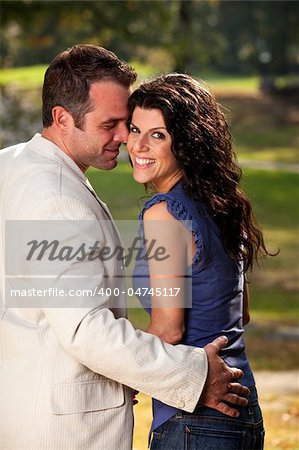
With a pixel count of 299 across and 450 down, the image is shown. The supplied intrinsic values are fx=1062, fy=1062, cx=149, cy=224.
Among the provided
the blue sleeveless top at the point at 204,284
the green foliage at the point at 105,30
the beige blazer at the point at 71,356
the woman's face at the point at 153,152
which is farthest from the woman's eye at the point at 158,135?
the green foliage at the point at 105,30

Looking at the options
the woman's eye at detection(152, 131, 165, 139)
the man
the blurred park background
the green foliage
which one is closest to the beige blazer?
the man

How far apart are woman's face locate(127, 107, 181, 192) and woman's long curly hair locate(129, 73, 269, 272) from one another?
2 cm

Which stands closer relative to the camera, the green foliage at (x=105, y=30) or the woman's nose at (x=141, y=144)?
the woman's nose at (x=141, y=144)

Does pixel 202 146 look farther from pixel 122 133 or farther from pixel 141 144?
pixel 122 133

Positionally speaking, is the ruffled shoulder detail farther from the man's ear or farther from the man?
the man's ear

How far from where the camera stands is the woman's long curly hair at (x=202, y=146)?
307cm

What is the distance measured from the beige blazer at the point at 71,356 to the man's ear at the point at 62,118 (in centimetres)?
10

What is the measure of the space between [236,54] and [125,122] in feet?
119

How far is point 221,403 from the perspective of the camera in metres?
3.03

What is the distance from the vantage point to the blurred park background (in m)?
10.3

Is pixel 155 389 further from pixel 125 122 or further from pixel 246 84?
pixel 246 84

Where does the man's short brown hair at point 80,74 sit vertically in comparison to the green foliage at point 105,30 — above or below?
below

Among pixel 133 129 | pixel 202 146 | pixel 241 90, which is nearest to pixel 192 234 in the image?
pixel 202 146

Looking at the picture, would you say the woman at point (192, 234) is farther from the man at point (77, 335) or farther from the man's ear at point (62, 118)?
the man's ear at point (62, 118)
